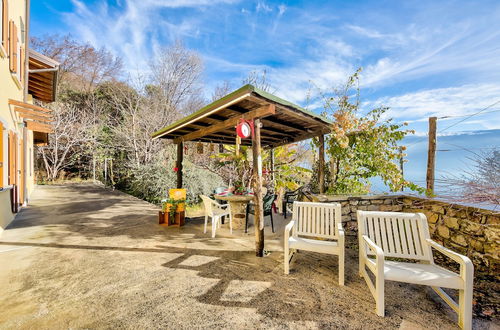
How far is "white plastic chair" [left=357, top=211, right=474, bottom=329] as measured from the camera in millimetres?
2139

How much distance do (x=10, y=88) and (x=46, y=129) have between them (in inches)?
70.5

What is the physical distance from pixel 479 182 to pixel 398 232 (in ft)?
3.61

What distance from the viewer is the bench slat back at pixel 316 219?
353cm

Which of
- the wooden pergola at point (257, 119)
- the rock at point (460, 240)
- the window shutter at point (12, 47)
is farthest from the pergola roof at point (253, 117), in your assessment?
the window shutter at point (12, 47)

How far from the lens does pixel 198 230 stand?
17.2 feet

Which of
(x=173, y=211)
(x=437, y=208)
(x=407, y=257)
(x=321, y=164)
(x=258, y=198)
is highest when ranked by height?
(x=321, y=164)

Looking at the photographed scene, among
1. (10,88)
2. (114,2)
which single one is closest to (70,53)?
(114,2)

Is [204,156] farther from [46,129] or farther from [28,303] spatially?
[28,303]

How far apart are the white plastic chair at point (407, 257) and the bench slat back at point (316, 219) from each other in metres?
0.55

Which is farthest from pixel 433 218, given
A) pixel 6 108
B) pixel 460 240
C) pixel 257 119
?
pixel 6 108

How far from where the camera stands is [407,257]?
2.81 m

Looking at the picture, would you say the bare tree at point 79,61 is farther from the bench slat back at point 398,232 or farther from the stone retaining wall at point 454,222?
the bench slat back at point 398,232

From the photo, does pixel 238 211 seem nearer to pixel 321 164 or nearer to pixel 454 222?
pixel 321 164

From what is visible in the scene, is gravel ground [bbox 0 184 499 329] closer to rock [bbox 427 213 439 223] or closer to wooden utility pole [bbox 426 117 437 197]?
rock [bbox 427 213 439 223]
